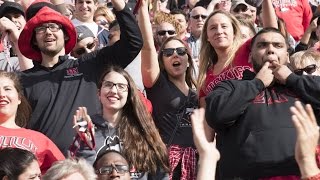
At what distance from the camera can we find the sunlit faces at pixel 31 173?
606 cm

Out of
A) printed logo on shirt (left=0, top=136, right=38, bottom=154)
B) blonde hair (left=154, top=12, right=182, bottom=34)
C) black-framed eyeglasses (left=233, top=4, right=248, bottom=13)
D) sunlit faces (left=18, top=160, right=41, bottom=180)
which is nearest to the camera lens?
sunlit faces (left=18, top=160, right=41, bottom=180)

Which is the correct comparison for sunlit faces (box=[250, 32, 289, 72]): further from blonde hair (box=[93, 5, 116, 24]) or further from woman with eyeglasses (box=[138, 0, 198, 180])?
blonde hair (box=[93, 5, 116, 24])

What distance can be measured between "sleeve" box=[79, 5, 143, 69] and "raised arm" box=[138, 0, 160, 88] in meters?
0.47

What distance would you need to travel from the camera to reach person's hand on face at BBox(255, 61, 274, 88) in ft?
21.1

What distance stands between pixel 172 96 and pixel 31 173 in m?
2.23

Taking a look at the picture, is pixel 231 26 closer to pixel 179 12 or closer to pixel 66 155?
pixel 66 155

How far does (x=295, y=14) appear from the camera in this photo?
11938 millimetres

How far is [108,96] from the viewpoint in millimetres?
7227

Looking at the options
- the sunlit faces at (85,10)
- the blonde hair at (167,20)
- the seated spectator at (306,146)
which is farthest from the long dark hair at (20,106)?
the sunlit faces at (85,10)

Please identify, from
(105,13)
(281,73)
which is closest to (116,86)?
(281,73)

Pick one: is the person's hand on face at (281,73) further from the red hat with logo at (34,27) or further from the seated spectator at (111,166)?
the red hat with logo at (34,27)

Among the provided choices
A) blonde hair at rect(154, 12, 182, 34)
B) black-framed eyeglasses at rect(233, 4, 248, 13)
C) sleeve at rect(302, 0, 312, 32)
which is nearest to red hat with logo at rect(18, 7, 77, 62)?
blonde hair at rect(154, 12, 182, 34)

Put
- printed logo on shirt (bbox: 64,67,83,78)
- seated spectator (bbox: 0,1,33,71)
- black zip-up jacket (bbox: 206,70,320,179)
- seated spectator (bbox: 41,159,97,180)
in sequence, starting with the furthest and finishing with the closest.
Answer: seated spectator (bbox: 0,1,33,71) → printed logo on shirt (bbox: 64,67,83,78) → black zip-up jacket (bbox: 206,70,320,179) → seated spectator (bbox: 41,159,97,180)

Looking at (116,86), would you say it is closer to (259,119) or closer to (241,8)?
(259,119)
